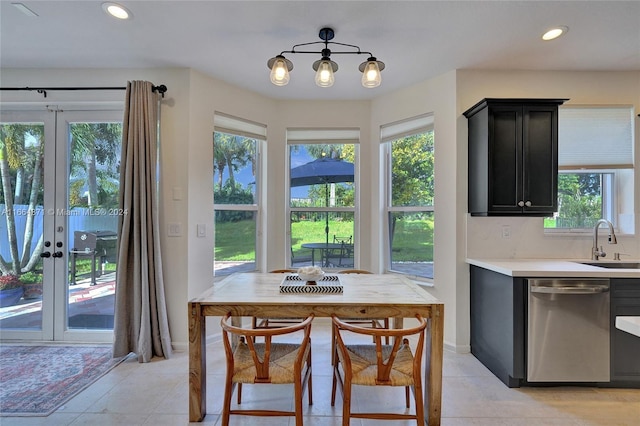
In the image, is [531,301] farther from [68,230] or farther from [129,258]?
[68,230]

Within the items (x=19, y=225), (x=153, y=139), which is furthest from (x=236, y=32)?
(x=19, y=225)

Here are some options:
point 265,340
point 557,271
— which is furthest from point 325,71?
point 557,271

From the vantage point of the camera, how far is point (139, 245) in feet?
8.72

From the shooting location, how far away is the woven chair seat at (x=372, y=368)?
63.4 inches

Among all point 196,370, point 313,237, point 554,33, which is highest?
point 554,33

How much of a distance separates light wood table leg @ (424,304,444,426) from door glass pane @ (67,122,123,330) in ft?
9.60

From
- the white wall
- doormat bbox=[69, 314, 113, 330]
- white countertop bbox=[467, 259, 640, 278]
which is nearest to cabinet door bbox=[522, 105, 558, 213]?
the white wall

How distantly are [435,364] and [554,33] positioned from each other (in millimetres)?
2565

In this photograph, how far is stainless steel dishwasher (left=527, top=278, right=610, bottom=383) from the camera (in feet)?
7.13

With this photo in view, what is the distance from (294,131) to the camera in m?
3.62

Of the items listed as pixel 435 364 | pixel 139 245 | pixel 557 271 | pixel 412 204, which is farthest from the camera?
pixel 412 204

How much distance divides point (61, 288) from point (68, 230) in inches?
22.6

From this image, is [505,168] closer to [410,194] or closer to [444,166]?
[444,166]

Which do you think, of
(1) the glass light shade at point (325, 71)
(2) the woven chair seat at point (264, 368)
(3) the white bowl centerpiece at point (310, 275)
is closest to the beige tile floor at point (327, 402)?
(2) the woven chair seat at point (264, 368)
